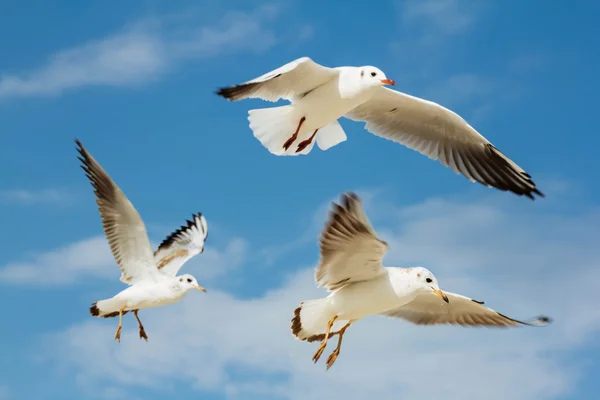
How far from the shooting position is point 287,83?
7.63 metres

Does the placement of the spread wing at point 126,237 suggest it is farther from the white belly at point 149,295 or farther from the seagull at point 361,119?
the seagull at point 361,119

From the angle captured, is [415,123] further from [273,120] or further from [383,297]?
[383,297]

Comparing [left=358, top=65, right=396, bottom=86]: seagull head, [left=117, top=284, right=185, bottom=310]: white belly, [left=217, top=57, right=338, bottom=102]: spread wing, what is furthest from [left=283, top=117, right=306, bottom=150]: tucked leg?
[left=117, top=284, right=185, bottom=310]: white belly

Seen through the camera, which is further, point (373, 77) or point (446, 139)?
point (446, 139)

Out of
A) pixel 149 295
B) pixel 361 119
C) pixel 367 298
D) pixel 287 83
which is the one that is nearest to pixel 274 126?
pixel 287 83

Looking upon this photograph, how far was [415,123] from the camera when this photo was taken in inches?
366

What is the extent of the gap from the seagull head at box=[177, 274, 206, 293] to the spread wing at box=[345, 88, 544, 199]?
2345 millimetres

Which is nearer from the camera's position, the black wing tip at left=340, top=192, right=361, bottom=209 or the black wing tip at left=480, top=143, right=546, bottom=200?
the black wing tip at left=340, top=192, right=361, bottom=209

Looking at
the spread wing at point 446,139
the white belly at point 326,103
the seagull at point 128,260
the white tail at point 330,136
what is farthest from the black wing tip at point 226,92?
the seagull at point 128,260

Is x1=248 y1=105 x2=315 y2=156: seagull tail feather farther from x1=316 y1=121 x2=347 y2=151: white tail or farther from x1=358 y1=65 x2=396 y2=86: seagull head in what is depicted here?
x1=358 y1=65 x2=396 y2=86: seagull head

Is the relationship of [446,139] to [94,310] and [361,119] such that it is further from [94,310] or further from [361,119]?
[94,310]

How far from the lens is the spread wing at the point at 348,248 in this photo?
6.04 meters

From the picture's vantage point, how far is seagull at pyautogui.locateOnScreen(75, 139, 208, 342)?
30.9ft

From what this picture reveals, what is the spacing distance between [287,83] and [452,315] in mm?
2577
